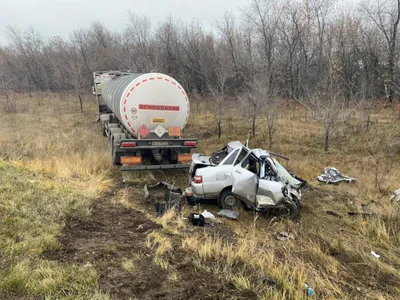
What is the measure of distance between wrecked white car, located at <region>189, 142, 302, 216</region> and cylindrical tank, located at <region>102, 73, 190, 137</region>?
9.41 feet

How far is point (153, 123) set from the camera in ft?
31.7

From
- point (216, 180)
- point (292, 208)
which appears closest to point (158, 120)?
point (216, 180)

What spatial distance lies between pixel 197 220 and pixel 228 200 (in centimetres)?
135

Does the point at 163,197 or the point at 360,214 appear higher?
the point at 163,197

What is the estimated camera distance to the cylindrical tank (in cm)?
934

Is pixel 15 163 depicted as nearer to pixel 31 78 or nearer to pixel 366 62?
pixel 366 62

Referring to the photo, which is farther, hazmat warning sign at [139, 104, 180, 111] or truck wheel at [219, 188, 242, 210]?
hazmat warning sign at [139, 104, 180, 111]

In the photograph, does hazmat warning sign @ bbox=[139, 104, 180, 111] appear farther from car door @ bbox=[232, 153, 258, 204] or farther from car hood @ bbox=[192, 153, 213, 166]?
car door @ bbox=[232, 153, 258, 204]

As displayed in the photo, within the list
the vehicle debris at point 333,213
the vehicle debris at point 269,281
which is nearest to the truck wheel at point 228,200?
the vehicle debris at point 333,213

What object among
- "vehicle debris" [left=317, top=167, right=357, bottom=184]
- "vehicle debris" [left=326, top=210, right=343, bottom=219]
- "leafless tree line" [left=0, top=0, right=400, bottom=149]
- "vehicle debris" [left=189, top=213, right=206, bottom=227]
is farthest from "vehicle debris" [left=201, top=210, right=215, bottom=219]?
"leafless tree line" [left=0, top=0, right=400, bottom=149]

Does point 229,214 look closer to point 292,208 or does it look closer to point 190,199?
point 190,199

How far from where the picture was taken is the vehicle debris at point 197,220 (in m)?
6.30

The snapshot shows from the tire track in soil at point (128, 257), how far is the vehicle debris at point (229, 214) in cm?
198

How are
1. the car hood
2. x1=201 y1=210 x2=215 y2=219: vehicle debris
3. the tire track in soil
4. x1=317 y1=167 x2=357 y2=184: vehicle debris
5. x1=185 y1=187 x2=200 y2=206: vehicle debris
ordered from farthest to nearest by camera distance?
x1=317 y1=167 x2=357 y2=184: vehicle debris, the car hood, x1=185 y1=187 x2=200 y2=206: vehicle debris, x1=201 y1=210 x2=215 y2=219: vehicle debris, the tire track in soil
